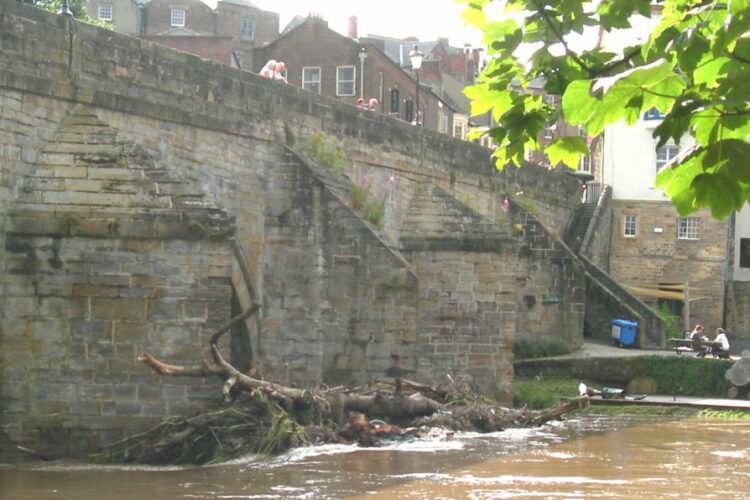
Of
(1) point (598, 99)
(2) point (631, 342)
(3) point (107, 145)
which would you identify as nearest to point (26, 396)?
(3) point (107, 145)

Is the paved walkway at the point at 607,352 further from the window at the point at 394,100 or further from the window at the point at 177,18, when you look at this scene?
the window at the point at 177,18

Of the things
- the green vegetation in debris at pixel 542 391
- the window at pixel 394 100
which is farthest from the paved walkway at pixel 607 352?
the window at pixel 394 100

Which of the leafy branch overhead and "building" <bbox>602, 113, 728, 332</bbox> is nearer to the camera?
the leafy branch overhead

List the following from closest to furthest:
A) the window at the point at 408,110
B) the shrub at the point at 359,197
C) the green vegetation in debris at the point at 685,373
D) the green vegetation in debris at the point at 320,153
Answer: the shrub at the point at 359,197
the green vegetation in debris at the point at 320,153
the green vegetation in debris at the point at 685,373
the window at the point at 408,110

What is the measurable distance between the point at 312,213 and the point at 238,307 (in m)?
1.90

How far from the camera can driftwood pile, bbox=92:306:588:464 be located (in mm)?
14672

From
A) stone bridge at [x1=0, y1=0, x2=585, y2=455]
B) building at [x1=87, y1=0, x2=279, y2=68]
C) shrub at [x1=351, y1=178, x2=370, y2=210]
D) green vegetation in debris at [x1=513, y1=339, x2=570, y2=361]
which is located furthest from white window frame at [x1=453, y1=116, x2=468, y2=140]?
shrub at [x1=351, y1=178, x2=370, y2=210]

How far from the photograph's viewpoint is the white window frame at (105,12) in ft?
217

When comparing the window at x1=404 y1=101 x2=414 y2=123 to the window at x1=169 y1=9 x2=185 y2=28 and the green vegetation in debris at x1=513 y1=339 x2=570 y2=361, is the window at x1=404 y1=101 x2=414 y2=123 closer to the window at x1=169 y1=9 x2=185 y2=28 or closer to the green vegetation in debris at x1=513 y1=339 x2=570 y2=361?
the window at x1=169 y1=9 x2=185 y2=28

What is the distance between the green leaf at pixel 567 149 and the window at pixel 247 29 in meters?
66.2

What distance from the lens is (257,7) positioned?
237 feet

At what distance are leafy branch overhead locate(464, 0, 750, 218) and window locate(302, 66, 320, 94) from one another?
48159 mm

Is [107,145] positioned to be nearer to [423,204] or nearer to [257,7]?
[423,204]

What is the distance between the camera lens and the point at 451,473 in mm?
15492
